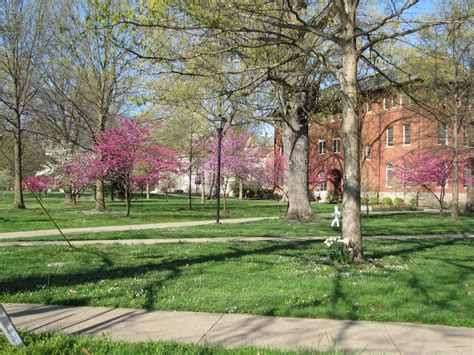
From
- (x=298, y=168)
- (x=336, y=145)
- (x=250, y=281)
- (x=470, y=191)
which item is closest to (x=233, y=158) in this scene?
(x=298, y=168)

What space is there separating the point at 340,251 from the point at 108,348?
5.44 metres

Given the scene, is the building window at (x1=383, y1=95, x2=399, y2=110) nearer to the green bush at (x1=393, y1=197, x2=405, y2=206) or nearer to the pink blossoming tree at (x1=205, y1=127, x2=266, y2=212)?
the pink blossoming tree at (x1=205, y1=127, x2=266, y2=212)

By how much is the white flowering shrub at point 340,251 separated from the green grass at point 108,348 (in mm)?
4540

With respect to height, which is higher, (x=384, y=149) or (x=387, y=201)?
(x=384, y=149)

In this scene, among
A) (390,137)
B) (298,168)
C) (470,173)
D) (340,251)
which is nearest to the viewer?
(340,251)

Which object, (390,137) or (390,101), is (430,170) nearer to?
(390,101)

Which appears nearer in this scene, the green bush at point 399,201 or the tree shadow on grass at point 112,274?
the tree shadow on grass at point 112,274

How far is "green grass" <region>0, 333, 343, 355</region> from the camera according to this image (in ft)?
13.4

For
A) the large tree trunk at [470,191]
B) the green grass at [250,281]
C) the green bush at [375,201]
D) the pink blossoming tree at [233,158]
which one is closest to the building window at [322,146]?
the green bush at [375,201]

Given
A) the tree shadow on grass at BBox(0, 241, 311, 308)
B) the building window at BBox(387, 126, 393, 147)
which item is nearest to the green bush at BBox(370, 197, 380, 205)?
the building window at BBox(387, 126, 393, 147)

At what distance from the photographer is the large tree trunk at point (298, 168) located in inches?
784

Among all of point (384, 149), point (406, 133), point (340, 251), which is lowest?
point (340, 251)

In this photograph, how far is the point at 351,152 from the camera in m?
8.83

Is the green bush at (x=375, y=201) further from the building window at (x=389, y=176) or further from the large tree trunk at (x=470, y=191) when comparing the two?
the large tree trunk at (x=470, y=191)
